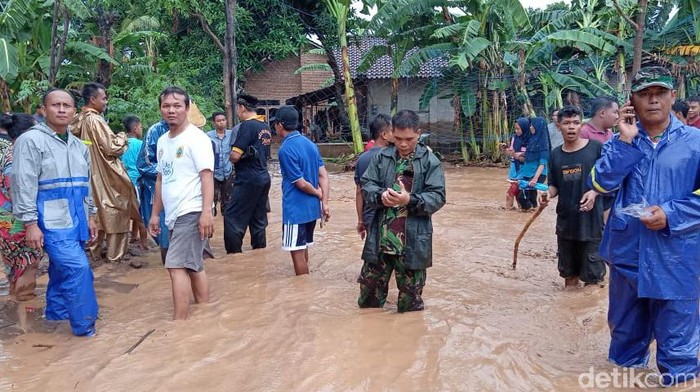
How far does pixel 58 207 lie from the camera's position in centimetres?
425

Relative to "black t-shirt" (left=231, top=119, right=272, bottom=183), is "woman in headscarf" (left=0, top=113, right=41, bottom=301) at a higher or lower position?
lower

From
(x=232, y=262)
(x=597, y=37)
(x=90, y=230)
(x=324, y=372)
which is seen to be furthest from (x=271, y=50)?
(x=324, y=372)

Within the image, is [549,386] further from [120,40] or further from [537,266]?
[120,40]

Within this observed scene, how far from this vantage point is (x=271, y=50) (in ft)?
66.2

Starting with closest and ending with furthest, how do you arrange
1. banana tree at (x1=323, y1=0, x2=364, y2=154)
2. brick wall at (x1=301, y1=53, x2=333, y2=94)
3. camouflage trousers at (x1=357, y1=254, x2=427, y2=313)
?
1. camouflage trousers at (x1=357, y1=254, x2=427, y2=313)
2. banana tree at (x1=323, y1=0, x2=364, y2=154)
3. brick wall at (x1=301, y1=53, x2=333, y2=94)

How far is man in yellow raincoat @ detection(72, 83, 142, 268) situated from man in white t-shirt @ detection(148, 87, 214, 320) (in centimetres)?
186

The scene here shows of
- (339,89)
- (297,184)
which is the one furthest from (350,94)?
(297,184)

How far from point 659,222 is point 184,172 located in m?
3.22

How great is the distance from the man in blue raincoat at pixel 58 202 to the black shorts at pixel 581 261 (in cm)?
392

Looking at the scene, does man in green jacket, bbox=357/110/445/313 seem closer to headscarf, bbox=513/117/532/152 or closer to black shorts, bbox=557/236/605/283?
black shorts, bbox=557/236/605/283

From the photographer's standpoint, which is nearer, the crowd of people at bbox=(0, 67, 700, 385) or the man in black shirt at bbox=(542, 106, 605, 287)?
the crowd of people at bbox=(0, 67, 700, 385)

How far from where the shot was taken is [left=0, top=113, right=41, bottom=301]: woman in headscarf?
5043 millimetres

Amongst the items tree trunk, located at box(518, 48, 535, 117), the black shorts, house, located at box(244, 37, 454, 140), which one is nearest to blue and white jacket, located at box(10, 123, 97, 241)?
the black shorts

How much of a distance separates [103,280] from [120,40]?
30.8 ft
